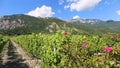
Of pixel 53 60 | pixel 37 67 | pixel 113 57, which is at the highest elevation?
pixel 113 57

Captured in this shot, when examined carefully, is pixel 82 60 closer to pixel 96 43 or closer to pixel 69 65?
pixel 69 65

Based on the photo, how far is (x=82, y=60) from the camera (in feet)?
32.9

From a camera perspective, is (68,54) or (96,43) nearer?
(68,54)

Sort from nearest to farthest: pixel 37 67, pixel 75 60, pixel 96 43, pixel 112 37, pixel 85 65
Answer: pixel 85 65 < pixel 75 60 < pixel 37 67 < pixel 112 37 < pixel 96 43

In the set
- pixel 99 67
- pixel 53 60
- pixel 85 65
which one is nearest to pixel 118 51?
pixel 99 67

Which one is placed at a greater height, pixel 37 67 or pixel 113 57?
pixel 113 57

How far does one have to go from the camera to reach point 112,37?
31.8 meters

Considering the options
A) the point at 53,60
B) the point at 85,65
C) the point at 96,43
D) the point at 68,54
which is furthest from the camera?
the point at 96,43

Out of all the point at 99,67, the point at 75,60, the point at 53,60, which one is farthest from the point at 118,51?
the point at 53,60

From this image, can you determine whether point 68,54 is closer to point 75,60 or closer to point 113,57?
point 75,60

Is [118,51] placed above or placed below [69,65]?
above

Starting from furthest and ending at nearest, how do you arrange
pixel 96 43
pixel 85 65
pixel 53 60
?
pixel 96 43
pixel 53 60
pixel 85 65

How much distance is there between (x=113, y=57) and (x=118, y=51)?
15.2 inches

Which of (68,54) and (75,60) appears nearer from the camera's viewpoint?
(75,60)
